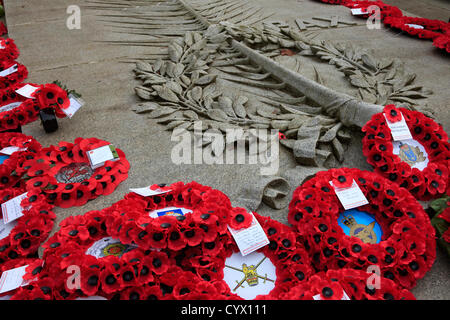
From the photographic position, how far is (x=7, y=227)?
179cm

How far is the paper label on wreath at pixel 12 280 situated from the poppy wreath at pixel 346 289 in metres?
1.13

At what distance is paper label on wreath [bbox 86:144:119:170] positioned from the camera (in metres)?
2.09

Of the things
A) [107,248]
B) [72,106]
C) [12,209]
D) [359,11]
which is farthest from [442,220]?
[359,11]

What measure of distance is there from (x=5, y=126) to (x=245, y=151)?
5.99 ft

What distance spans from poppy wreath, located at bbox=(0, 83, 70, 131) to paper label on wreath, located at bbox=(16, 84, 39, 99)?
0.13ft

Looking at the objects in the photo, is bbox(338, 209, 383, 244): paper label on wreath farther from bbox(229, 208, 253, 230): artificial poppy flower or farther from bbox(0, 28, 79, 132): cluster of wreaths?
bbox(0, 28, 79, 132): cluster of wreaths

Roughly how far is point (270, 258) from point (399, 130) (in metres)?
1.15

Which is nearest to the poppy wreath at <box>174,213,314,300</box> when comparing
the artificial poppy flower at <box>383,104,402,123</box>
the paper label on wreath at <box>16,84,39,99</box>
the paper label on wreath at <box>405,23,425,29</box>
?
the artificial poppy flower at <box>383,104,402,123</box>

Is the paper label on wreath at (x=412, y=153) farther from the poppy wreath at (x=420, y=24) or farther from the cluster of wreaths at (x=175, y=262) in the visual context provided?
the poppy wreath at (x=420, y=24)

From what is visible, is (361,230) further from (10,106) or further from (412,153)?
(10,106)

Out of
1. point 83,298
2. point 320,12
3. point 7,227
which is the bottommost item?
point 7,227
